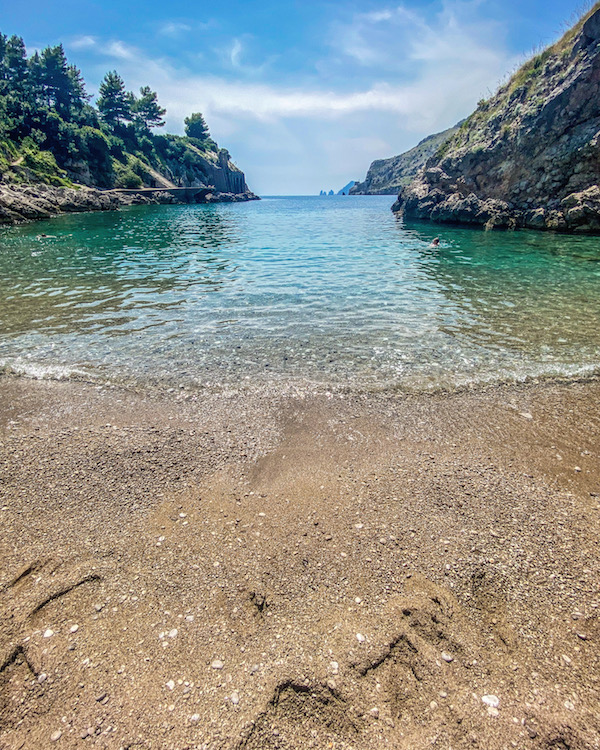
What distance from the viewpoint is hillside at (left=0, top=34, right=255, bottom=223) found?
68.0m

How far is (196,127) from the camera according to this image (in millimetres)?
180125

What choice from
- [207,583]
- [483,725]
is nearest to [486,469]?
[483,725]

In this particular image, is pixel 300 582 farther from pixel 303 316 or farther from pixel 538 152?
pixel 538 152

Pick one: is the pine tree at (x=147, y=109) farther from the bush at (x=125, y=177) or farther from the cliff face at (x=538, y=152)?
the cliff face at (x=538, y=152)

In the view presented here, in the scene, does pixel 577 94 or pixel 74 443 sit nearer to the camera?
pixel 74 443

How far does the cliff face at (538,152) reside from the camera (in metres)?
38.2

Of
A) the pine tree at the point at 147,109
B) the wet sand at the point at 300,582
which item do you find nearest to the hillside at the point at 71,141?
the pine tree at the point at 147,109

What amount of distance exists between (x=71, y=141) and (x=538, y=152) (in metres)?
101

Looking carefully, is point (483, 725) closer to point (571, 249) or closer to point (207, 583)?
point (207, 583)

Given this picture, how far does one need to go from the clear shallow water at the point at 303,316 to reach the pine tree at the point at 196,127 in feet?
620

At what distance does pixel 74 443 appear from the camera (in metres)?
7.37

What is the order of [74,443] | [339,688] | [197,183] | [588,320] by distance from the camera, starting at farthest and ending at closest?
[197,183]
[588,320]
[74,443]
[339,688]

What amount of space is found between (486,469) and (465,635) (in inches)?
128

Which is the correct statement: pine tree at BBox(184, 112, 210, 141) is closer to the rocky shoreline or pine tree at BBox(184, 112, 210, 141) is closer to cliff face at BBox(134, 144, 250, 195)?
cliff face at BBox(134, 144, 250, 195)
